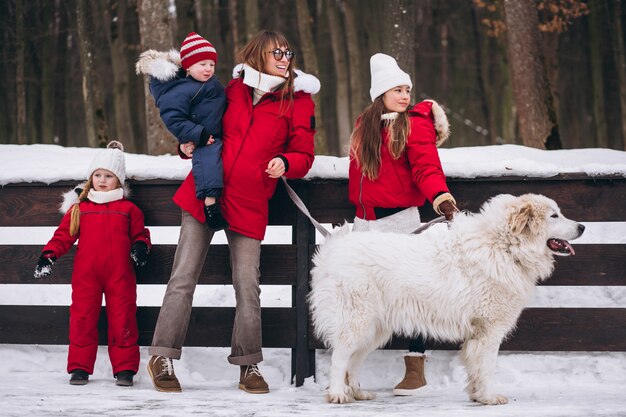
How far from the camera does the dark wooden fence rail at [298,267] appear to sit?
599 centimetres

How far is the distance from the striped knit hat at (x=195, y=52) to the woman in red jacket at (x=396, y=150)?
3.81 feet

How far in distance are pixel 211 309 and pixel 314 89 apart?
1894 millimetres

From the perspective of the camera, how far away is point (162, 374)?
5625mm

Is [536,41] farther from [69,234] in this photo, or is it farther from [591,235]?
[69,234]

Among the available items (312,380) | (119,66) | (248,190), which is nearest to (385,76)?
(248,190)

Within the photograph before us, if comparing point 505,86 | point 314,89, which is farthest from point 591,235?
point 505,86

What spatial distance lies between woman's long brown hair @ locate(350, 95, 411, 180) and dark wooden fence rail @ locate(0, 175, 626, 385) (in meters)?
0.63

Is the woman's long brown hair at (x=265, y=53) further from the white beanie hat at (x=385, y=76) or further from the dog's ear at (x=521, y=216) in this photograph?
the dog's ear at (x=521, y=216)

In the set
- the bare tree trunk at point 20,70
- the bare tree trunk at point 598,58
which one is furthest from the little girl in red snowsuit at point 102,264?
the bare tree trunk at point 598,58

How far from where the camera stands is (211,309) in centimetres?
632

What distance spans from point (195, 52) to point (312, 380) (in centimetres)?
254

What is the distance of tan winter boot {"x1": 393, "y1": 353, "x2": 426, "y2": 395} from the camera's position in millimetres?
5656

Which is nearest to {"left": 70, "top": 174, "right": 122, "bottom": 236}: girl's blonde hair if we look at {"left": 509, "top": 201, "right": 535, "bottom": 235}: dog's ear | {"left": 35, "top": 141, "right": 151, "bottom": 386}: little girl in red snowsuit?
{"left": 35, "top": 141, "right": 151, "bottom": 386}: little girl in red snowsuit

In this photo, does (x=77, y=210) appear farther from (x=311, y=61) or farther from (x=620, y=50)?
(x=620, y=50)
